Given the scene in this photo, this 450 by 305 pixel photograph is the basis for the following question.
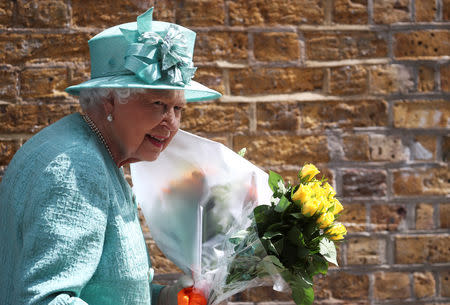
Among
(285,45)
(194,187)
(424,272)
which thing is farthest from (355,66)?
(194,187)

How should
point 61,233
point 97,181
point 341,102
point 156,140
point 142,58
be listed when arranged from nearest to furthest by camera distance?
point 61,233
point 97,181
point 142,58
point 156,140
point 341,102

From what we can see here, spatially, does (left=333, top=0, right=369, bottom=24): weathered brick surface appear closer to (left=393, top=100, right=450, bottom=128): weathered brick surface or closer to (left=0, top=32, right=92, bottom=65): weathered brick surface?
(left=393, top=100, right=450, bottom=128): weathered brick surface

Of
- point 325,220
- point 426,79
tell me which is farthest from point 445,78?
point 325,220

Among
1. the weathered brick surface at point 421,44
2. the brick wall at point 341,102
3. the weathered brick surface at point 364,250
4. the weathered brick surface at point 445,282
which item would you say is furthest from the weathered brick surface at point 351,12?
the weathered brick surface at point 445,282

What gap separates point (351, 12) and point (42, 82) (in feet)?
5.04

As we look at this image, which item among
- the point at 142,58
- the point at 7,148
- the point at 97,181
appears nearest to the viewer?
the point at 97,181

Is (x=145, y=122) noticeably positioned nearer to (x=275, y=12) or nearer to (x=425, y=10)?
(x=275, y=12)

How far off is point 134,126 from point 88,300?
0.51 metres

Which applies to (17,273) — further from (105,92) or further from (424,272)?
(424,272)

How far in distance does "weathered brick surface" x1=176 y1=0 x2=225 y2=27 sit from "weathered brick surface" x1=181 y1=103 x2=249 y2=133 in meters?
0.40

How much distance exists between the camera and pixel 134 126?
1.64 m

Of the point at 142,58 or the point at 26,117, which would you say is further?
the point at 26,117

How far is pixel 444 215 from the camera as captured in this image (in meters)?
2.77

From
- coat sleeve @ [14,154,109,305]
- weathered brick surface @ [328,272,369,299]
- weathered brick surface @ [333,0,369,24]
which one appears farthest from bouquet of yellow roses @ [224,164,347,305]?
weathered brick surface @ [333,0,369,24]
